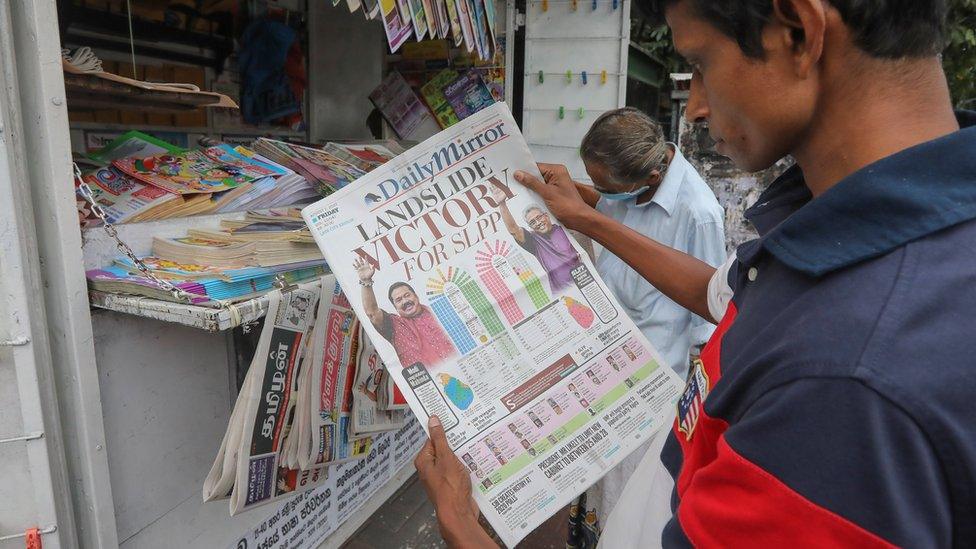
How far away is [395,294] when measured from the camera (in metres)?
1.23

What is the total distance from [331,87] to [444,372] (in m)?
2.23

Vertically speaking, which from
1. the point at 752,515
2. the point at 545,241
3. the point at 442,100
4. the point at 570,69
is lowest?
the point at 752,515

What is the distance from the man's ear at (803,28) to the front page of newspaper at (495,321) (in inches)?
32.8

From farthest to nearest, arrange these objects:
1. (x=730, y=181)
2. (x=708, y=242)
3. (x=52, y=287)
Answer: (x=730, y=181)
(x=708, y=242)
(x=52, y=287)

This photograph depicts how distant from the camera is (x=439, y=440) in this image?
3.60 ft

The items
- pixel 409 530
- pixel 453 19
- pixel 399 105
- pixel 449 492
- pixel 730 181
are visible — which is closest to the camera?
pixel 449 492

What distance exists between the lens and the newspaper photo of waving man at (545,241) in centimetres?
140

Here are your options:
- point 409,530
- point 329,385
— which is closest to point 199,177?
point 329,385

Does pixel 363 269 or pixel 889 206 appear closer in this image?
pixel 889 206

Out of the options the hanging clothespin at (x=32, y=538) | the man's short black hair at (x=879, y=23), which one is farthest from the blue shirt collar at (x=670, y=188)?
the hanging clothespin at (x=32, y=538)

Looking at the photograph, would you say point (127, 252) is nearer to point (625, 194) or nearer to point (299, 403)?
point (299, 403)

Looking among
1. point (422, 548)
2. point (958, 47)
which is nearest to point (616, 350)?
point (422, 548)

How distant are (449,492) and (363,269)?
48 centimetres

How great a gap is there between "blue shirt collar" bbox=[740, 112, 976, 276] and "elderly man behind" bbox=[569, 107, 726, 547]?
1326 millimetres
